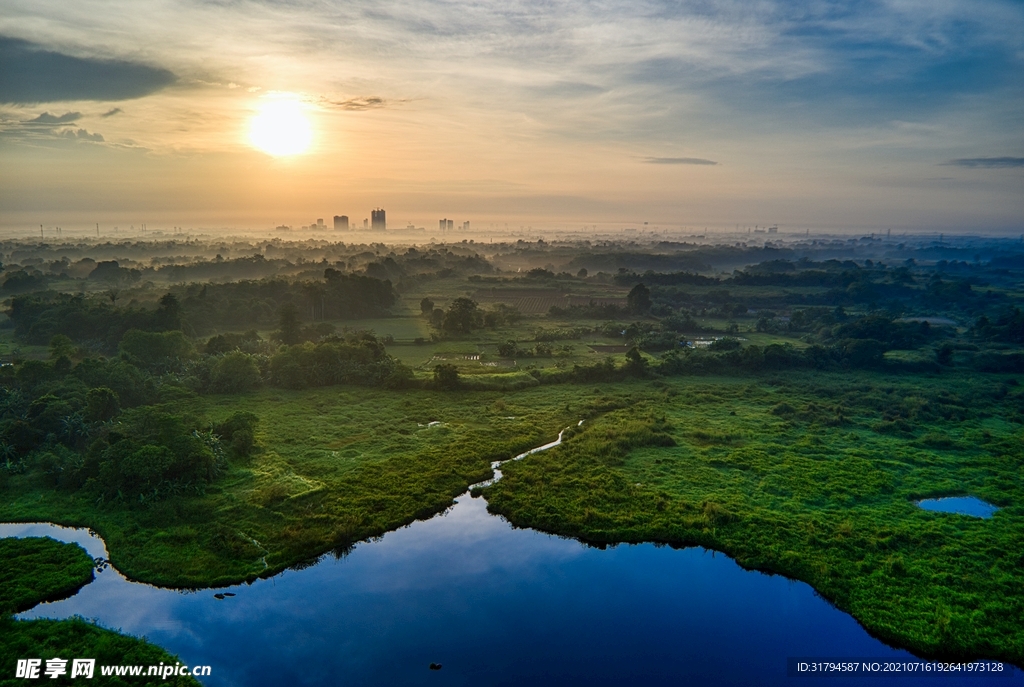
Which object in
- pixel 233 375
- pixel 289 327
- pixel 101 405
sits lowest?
pixel 233 375

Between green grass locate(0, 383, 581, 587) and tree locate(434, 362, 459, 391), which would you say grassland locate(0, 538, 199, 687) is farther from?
tree locate(434, 362, 459, 391)

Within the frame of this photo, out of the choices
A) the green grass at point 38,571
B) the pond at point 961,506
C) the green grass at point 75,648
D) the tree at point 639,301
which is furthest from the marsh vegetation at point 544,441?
the tree at point 639,301

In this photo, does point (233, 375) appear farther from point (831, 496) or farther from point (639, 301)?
point (639, 301)

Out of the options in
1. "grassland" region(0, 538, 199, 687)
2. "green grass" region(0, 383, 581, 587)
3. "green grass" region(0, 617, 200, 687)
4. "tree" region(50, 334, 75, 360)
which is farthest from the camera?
"tree" region(50, 334, 75, 360)

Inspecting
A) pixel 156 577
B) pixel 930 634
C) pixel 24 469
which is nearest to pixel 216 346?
pixel 24 469

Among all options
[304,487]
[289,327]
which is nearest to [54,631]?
[304,487]

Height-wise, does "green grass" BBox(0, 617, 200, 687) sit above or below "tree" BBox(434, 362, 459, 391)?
below

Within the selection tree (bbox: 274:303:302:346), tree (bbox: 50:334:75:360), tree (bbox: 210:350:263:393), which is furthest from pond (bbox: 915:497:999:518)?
tree (bbox: 50:334:75:360)
